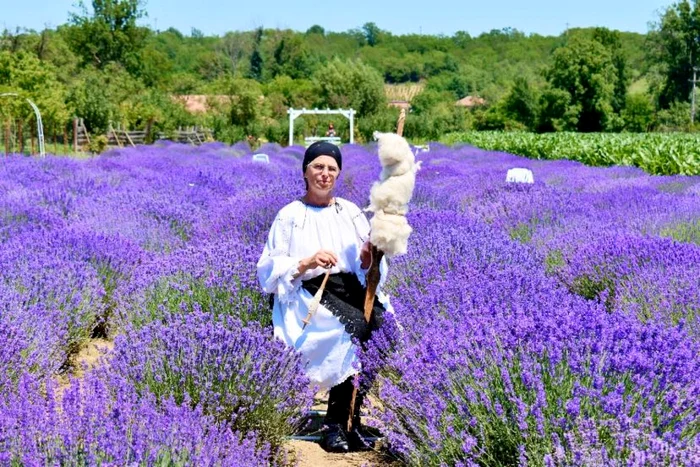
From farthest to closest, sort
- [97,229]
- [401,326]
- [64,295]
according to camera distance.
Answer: [97,229] < [64,295] < [401,326]

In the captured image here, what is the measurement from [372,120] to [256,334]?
43.2 metres

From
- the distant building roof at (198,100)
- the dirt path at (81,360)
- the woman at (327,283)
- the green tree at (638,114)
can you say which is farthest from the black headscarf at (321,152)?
the green tree at (638,114)

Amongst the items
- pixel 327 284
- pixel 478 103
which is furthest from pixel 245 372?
pixel 478 103

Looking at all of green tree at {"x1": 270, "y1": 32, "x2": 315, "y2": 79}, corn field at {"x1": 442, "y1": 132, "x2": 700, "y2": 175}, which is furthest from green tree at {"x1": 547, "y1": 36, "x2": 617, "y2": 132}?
green tree at {"x1": 270, "y1": 32, "x2": 315, "y2": 79}

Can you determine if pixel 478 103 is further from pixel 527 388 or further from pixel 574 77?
pixel 527 388

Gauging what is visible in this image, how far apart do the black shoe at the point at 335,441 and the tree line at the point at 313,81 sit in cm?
2664

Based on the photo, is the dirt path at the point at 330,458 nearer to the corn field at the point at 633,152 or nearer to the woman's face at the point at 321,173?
the woman's face at the point at 321,173

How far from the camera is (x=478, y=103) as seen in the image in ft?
263

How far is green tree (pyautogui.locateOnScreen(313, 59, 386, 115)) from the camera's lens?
54.8m

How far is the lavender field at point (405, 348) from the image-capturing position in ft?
7.21

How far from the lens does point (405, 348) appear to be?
10.4 feet

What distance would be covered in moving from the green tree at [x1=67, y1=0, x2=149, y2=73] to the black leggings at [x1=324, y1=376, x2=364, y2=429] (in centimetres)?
6554

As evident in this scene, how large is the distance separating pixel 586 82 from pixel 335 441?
6073 centimetres

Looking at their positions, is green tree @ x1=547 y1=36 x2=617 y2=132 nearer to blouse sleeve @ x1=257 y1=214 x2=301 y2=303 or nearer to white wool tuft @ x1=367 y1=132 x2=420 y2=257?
blouse sleeve @ x1=257 y1=214 x2=301 y2=303
